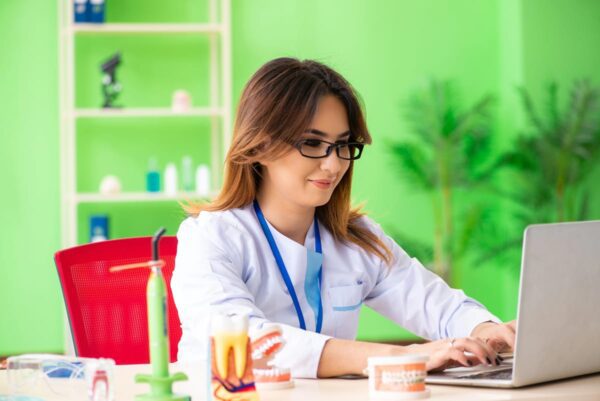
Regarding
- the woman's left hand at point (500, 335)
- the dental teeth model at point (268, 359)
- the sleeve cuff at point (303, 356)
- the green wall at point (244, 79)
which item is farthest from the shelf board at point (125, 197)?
the dental teeth model at point (268, 359)

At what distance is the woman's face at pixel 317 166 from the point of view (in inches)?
80.7

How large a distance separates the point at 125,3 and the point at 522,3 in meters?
2.51

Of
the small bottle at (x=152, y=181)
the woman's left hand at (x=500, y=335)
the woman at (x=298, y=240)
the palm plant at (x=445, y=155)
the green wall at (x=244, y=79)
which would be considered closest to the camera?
the woman's left hand at (x=500, y=335)

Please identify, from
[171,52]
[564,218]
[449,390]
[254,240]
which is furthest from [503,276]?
[449,390]

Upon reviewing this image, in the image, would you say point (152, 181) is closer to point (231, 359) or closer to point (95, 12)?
point (95, 12)

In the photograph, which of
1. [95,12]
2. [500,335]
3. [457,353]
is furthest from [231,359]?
[95,12]

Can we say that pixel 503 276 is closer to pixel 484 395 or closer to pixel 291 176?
pixel 291 176

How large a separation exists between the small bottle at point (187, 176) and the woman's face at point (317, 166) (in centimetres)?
382

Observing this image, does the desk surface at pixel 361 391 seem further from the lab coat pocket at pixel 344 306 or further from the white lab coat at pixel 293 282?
the lab coat pocket at pixel 344 306

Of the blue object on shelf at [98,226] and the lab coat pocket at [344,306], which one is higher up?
the lab coat pocket at [344,306]

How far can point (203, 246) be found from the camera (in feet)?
6.63

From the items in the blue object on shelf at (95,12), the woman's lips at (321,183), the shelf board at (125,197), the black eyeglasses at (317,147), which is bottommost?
the shelf board at (125,197)

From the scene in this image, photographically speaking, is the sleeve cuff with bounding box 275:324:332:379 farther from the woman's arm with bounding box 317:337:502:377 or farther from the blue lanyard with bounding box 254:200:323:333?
the blue lanyard with bounding box 254:200:323:333

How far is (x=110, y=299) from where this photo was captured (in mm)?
2234
